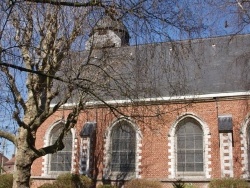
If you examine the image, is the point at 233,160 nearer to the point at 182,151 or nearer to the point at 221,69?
the point at 182,151

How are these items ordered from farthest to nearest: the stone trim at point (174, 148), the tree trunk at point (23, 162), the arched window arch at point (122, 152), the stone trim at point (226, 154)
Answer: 1. the arched window arch at point (122, 152)
2. the stone trim at point (174, 148)
3. the stone trim at point (226, 154)
4. the tree trunk at point (23, 162)

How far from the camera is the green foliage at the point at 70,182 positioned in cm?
1490

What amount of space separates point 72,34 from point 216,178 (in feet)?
31.8

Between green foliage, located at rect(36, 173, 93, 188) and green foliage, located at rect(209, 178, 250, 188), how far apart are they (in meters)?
5.12

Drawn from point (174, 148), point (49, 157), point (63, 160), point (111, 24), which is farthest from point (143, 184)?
point (111, 24)

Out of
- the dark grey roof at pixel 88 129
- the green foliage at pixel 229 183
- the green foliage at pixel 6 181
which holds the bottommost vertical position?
the green foliage at pixel 6 181

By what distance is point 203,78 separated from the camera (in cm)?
1666

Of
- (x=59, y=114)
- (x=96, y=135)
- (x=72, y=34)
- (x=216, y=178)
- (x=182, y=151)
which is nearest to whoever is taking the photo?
(x=72, y=34)

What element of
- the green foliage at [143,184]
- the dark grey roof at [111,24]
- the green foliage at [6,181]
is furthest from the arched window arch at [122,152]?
the dark grey roof at [111,24]

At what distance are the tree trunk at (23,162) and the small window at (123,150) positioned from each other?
22.8 ft

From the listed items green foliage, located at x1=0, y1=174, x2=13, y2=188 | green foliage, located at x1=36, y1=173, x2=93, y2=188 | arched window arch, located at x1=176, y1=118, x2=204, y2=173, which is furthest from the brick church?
green foliage, located at x1=0, y1=174, x2=13, y2=188

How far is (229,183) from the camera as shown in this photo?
13344mm

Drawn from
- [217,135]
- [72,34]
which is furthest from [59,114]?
[72,34]

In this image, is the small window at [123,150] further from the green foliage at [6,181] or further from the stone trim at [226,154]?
the green foliage at [6,181]
